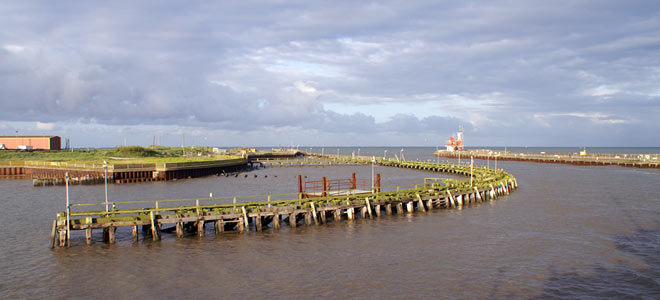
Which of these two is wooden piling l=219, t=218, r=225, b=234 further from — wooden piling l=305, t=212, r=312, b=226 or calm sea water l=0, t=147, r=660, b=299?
wooden piling l=305, t=212, r=312, b=226

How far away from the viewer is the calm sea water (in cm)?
2022

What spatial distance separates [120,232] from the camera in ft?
104

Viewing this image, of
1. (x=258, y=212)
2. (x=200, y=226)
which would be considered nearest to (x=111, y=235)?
(x=200, y=226)

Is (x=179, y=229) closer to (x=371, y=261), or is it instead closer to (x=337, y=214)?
(x=337, y=214)

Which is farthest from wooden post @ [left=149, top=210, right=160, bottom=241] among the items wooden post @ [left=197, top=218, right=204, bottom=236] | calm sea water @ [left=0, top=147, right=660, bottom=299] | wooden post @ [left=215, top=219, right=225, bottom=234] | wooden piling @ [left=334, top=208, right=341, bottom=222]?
wooden piling @ [left=334, top=208, right=341, bottom=222]

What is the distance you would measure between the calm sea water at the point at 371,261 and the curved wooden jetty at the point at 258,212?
1.16 meters

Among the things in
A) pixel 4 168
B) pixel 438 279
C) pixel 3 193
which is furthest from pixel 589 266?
pixel 4 168

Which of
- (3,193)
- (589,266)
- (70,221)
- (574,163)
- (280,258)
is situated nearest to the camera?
(589,266)

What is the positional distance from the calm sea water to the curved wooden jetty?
3.79 feet

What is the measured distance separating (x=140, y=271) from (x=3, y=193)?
151ft

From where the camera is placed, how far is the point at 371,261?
2452cm

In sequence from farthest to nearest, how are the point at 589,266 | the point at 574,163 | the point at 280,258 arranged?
1. the point at 574,163
2. the point at 280,258
3. the point at 589,266

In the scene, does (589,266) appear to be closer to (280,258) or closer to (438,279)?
(438,279)

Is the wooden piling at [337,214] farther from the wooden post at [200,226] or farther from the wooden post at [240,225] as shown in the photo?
the wooden post at [200,226]
